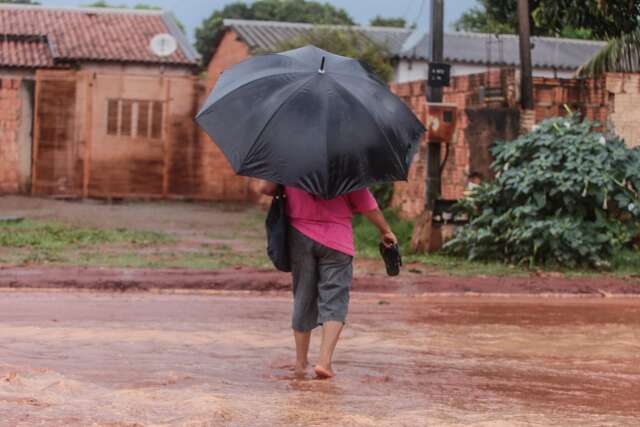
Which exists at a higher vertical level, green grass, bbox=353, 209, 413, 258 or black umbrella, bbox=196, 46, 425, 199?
black umbrella, bbox=196, 46, 425, 199

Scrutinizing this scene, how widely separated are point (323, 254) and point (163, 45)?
23.4 m

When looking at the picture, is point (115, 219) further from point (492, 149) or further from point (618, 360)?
point (618, 360)

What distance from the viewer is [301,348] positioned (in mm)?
7586

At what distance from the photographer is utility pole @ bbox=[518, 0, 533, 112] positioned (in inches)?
628

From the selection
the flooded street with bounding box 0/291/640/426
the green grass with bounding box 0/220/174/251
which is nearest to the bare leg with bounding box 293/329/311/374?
the flooded street with bounding box 0/291/640/426

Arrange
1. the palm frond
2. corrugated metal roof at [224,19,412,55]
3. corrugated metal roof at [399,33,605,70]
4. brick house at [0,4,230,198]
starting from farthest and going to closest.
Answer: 1. corrugated metal roof at [399,33,605,70]
2. corrugated metal roof at [224,19,412,55]
3. brick house at [0,4,230,198]
4. the palm frond

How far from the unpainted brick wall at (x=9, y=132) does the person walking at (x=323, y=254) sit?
1699cm

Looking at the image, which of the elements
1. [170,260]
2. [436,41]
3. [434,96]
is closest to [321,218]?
[170,260]

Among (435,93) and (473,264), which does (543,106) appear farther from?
(473,264)

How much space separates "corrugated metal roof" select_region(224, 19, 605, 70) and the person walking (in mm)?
25077

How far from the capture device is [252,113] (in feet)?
23.1

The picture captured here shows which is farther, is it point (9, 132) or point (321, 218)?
point (9, 132)

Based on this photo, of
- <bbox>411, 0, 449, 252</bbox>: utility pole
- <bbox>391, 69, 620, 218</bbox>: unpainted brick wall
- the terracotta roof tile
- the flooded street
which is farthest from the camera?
the terracotta roof tile

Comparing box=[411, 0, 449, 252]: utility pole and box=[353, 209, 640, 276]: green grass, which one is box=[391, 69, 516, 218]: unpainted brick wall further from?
box=[353, 209, 640, 276]: green grass
